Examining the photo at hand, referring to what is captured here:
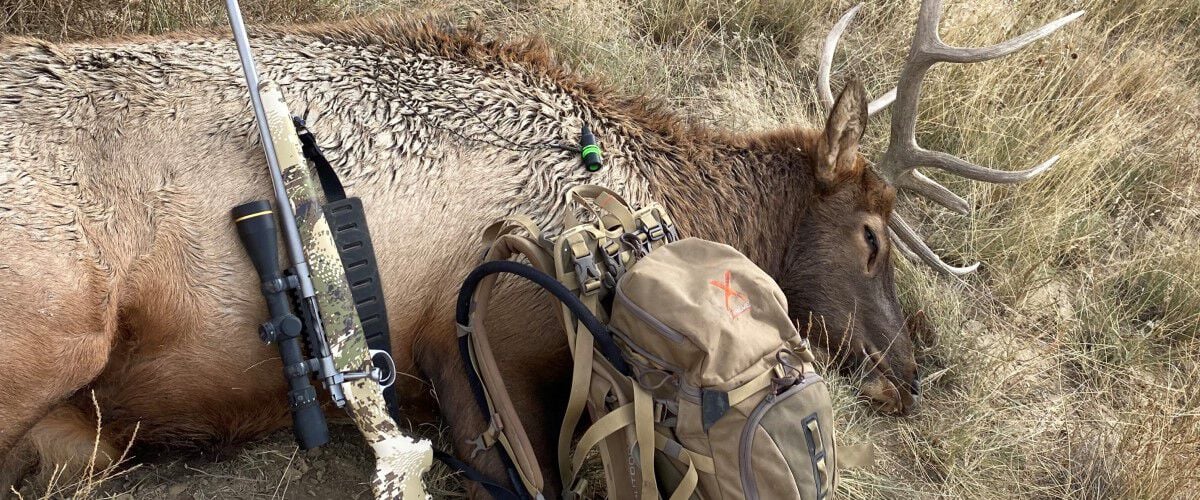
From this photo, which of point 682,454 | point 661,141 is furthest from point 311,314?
point 661,141

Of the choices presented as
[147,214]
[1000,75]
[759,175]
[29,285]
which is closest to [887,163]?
[759,175]

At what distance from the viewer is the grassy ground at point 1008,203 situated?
3723 millimetres

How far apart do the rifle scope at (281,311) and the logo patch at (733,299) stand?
1.27 meters

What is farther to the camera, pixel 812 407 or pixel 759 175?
pixel 759 175

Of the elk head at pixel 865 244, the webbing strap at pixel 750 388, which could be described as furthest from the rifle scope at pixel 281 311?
the elk head at pixel 865 244

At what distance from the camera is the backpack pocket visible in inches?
94.5

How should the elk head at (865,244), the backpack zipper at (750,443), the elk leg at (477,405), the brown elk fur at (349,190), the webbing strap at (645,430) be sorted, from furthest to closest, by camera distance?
Answer: the elk head at (865,244)
the elk leg at (477,405)
the brown elk fur at (349,190)
the webbing strap at (645,430)
the backpack zipper at (750,443)

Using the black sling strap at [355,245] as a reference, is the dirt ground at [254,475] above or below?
below

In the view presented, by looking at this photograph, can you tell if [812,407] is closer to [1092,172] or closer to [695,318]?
[695,318]

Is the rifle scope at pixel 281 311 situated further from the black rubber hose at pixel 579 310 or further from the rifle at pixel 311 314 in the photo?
the black rubber hose at pixel 579 310

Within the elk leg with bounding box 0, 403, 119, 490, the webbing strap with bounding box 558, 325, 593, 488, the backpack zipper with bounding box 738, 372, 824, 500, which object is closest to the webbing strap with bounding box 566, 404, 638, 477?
the webbing strap with bounding box 558, 325, 593, 488

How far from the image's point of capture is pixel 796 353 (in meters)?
2.55

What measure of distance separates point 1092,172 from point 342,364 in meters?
4.50

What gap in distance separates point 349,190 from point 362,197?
1.9 inches
